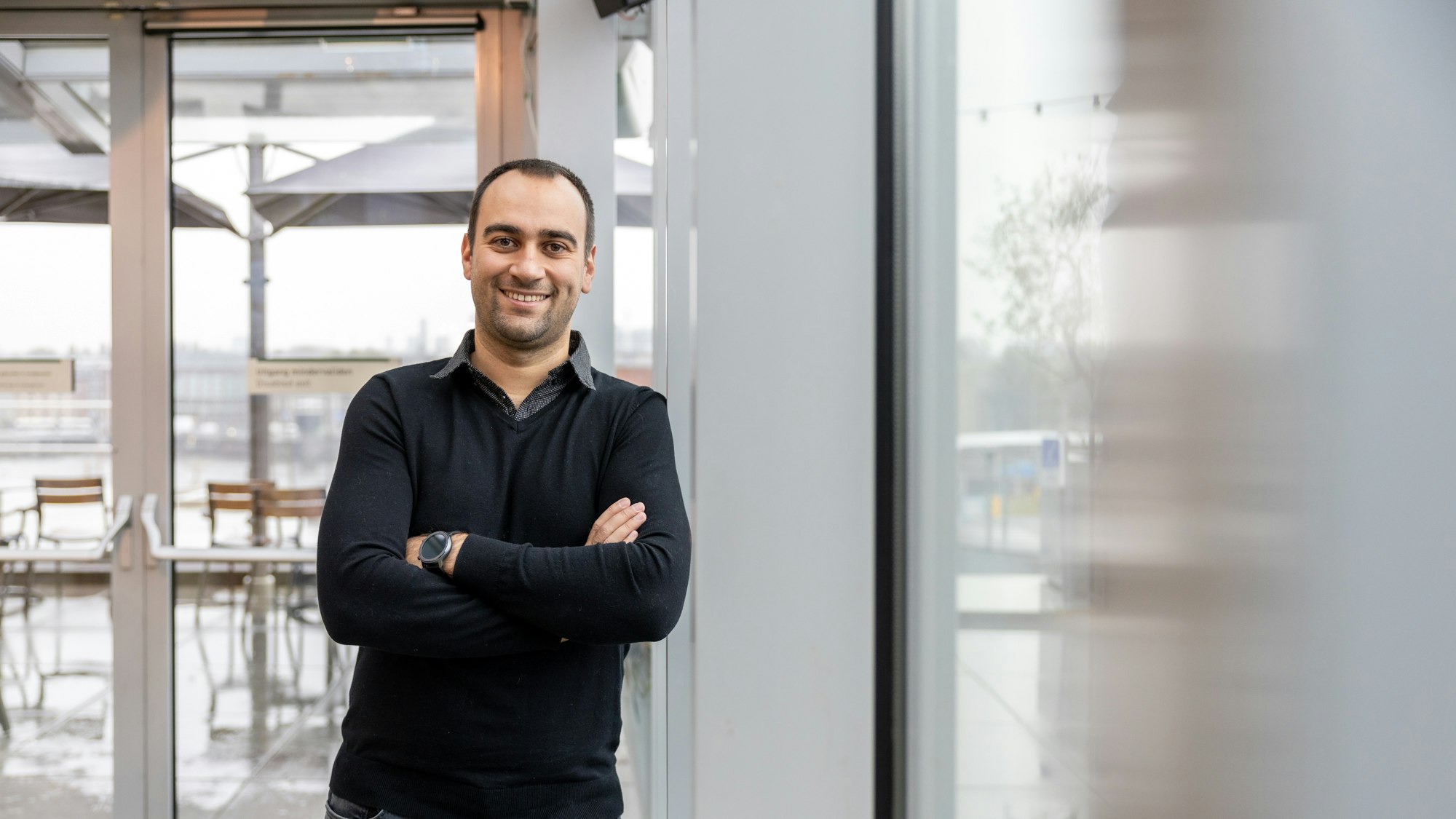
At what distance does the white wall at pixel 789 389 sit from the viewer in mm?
1266

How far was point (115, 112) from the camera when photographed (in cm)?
290

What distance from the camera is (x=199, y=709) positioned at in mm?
2988

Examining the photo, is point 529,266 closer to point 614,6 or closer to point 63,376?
point 614,6

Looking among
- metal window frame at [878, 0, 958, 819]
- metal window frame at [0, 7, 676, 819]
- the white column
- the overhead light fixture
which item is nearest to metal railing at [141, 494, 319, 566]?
metal window frame at [0, 7, 676, 819]

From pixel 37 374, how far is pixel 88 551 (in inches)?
23.4

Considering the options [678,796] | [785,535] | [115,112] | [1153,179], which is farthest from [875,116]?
[115,112]

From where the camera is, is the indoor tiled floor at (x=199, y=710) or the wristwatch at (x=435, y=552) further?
the indoor tiled floor at (x=199, y=710)

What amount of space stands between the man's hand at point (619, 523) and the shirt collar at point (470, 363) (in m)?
0.23

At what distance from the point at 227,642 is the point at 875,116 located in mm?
2788

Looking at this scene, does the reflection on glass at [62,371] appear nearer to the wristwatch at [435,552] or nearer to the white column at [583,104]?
the white column at [583,104]

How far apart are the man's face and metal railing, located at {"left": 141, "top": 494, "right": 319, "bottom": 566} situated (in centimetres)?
171

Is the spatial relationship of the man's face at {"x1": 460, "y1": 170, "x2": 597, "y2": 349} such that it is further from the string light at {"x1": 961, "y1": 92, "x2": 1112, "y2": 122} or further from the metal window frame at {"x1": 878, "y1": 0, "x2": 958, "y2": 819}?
the string light at {"x1": 961, "y1": 92, "x2": 1112, "y2": 122}

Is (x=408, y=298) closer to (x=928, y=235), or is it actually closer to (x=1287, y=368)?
(x=928, y=235)

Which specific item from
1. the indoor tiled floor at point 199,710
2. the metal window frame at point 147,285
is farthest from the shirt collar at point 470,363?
the indoor tiled floor at point 199,710
